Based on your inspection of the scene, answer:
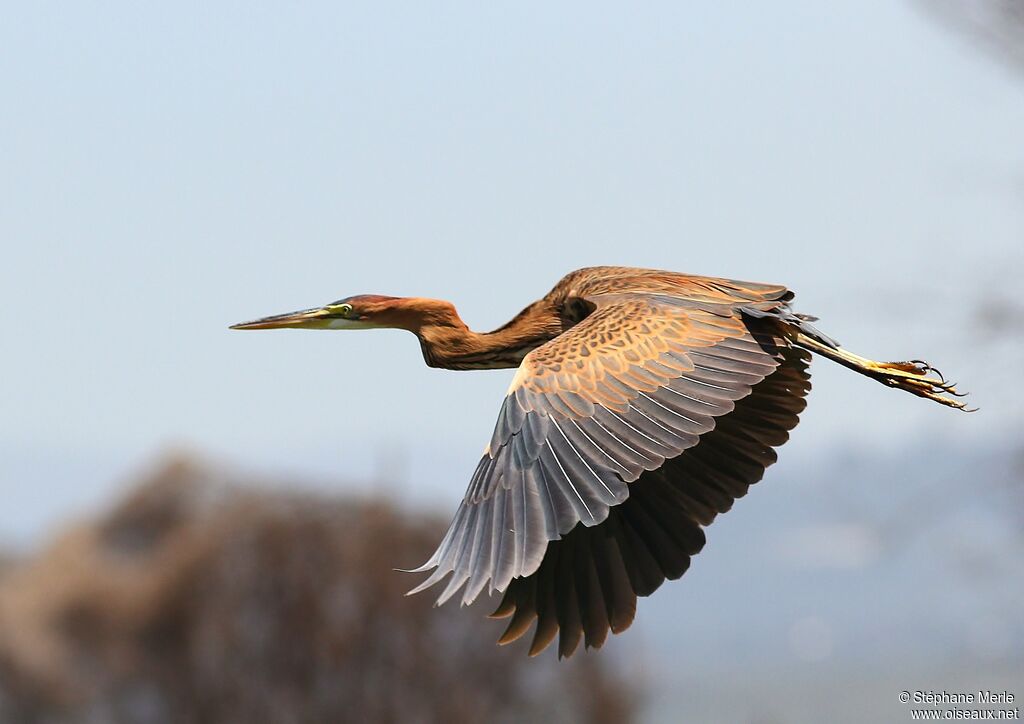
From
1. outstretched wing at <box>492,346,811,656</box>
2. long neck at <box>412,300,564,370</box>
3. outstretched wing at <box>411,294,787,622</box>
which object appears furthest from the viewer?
long neck at <box>412,300,564,370</box>

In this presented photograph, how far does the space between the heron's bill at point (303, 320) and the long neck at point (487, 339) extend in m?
0.49

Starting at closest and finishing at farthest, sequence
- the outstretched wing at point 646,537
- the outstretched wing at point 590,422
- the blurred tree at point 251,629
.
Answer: the outstretched wing at point 590,422
the outstretched wing at point 646,537
the blurred tree at point 251,629

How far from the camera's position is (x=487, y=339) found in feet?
28.0

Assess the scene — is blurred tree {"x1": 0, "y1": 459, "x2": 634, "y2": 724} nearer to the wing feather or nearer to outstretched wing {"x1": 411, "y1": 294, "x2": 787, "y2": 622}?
the wing feather

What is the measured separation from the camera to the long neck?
842 cm

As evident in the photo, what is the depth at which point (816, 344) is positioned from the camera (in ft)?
25.7

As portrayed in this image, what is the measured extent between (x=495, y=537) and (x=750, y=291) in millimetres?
2128

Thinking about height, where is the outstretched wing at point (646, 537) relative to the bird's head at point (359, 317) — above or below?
below

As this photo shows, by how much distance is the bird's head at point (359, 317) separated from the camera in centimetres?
873

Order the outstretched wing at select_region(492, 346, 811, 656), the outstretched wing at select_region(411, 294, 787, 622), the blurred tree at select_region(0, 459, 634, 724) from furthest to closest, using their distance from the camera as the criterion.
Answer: the blurred tree at select_region(0, 459, 634, 724)
the outstretched wing at select_region(492, 346, 811, 656)
the outstretched wing at select_region(411, 294, 787, 622)

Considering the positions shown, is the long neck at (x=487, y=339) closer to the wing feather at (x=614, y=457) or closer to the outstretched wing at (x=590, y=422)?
the wing feather at (x=614, y=457)

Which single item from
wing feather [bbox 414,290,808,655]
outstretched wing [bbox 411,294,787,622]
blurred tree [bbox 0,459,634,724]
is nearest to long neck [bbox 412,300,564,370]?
wing feather [bbox 414,290,808,655]

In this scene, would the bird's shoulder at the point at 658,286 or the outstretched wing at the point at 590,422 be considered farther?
the bird's shoulder at the point at 658,286

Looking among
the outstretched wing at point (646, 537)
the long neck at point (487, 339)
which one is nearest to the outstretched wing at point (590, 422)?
the outstretched wing at point (646, 537)
